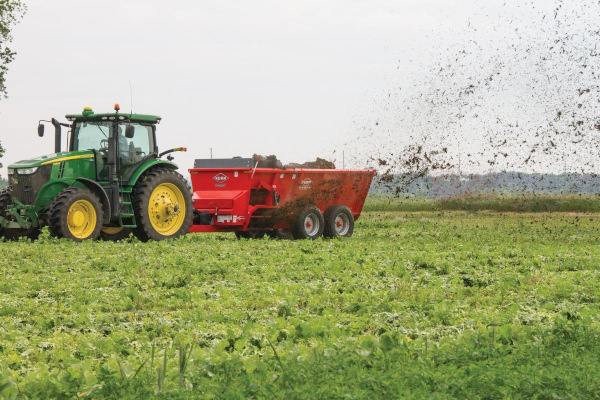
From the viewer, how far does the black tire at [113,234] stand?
→ 54.0 ft

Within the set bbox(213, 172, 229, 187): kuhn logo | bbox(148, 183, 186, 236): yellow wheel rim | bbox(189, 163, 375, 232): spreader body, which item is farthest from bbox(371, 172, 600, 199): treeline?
bbox(148, 183, 186, 236): yellow wheel rim

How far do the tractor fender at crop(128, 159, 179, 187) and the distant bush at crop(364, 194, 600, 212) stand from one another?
51.4ft

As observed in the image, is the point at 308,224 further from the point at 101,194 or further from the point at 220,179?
the point at 101,194

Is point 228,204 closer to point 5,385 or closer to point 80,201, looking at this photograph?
point 80,201

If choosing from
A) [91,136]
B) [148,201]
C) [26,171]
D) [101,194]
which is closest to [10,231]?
[26,171]

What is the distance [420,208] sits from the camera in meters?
31.6

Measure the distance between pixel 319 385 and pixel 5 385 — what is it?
2.07 meters

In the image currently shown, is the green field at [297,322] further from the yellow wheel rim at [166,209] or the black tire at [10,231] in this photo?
the yellow wheel rim at [166,209]

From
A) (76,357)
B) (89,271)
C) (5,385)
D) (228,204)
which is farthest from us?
(228,204)

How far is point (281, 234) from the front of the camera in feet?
60.7

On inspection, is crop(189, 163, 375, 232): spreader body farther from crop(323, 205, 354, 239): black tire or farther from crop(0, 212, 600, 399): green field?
crop(0, 212, 600, 399): green field

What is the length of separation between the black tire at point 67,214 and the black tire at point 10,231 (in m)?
1.39

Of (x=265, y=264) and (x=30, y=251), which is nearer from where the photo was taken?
(x=265, y=264)

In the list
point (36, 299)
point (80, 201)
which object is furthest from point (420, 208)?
point (36, 299)
